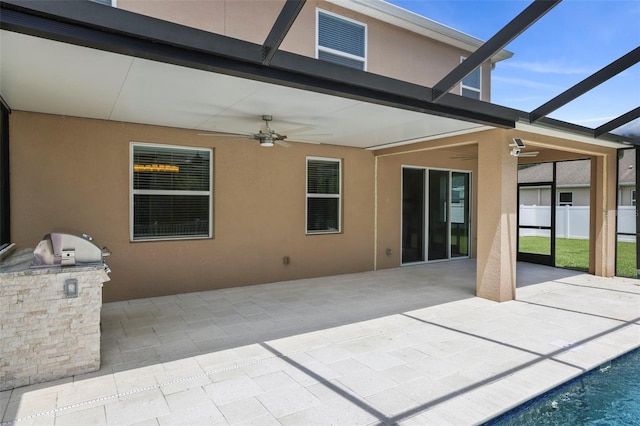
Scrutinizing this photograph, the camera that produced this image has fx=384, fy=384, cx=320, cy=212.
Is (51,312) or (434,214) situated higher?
(434,214)

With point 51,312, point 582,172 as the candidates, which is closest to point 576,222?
point 582,172

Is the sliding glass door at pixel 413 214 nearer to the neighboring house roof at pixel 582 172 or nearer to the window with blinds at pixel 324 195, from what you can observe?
the window with blinds at pixel 324 195

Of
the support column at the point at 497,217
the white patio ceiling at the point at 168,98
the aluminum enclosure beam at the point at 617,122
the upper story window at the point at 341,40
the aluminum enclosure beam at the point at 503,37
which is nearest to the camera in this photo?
the white patio ceiling at the point at 168,98

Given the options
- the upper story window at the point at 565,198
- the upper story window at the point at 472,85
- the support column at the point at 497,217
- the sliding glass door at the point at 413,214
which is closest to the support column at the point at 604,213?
the upper story window at the point at 472,85

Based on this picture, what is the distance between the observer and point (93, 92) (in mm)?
4363

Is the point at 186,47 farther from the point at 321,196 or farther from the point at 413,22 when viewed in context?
the point at 413,22

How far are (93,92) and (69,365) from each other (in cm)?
291

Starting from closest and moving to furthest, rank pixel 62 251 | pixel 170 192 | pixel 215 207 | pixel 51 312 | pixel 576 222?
pixel 51 312 < pixel 62 251 < pixel 170 192 < pixel 215 207 < pixel 576 222

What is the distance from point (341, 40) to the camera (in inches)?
295

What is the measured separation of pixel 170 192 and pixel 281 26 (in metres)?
4.14

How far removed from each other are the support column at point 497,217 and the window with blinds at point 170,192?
4.68 m

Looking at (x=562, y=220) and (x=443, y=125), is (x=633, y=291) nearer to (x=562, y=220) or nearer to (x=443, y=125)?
(x=443, y=125)

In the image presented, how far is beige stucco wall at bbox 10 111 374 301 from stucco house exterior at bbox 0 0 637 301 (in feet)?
0.08

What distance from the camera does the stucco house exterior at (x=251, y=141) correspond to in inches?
137
